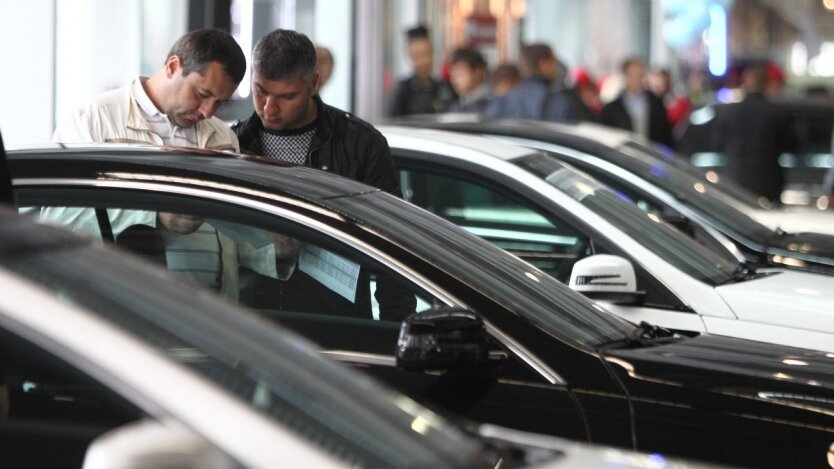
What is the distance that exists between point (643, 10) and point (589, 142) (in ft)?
110

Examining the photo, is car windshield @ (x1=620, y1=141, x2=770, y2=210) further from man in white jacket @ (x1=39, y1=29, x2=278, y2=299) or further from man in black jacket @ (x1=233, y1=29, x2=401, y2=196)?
man in white jacket @ (x1=39, y1=29, x2=278, y2=299)

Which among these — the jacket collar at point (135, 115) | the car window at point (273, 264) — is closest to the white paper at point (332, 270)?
the car window at point (273, 264)

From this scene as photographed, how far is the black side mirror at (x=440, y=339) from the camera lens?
3.43 meters

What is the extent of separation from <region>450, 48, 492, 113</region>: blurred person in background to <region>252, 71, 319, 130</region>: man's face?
7050mm

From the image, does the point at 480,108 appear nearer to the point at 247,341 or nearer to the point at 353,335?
the point at 353,335

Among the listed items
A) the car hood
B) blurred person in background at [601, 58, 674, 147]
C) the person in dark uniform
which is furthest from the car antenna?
blurred person in background at [601, 58, 674, 147]

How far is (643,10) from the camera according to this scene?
4041cm

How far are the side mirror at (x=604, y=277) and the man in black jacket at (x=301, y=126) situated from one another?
72 centimetres

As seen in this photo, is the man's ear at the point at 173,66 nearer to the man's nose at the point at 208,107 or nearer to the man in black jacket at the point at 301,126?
the man's nose at the point at 208,107

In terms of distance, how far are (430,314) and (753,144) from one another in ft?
34.8

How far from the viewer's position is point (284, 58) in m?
5.43

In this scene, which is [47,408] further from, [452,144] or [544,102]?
[544,102]

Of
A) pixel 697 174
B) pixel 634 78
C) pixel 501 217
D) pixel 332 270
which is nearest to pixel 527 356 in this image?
pixel 332 270

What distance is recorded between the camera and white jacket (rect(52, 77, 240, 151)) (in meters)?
5.05
